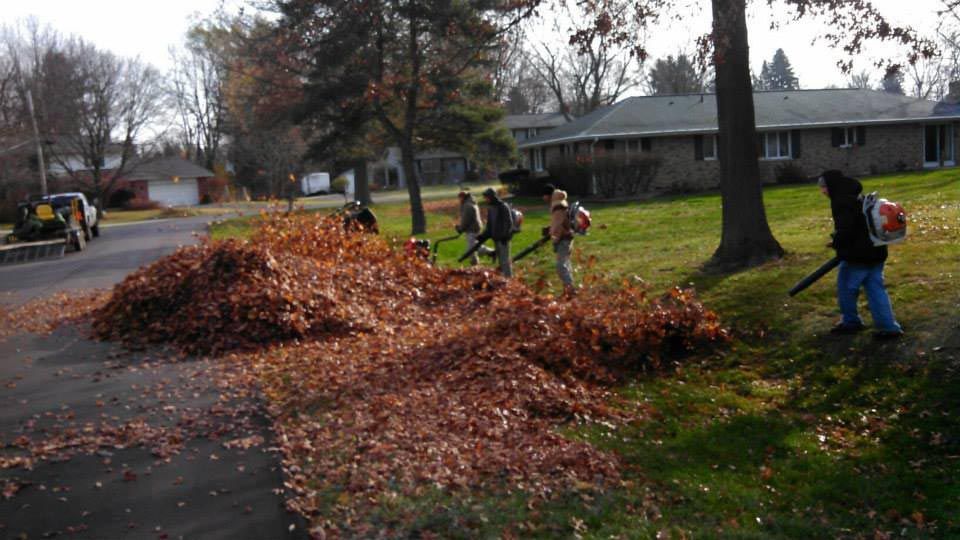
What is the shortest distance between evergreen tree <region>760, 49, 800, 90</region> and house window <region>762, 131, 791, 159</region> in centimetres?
2291

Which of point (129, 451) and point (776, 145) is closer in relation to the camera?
point (129, 451)

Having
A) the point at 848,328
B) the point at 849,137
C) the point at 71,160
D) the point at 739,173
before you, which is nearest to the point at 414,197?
the point at 739,173

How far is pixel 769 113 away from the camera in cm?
4278

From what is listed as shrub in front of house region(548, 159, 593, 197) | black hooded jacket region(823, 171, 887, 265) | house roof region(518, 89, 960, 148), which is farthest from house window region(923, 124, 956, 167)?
black hooded jacket region(823, 171, 887, 265)

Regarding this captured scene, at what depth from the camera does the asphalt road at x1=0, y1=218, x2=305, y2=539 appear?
20.0 feet

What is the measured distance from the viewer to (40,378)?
10719mm

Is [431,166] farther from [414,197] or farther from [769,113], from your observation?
[414,197]

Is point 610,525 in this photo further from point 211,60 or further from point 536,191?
point 211,60

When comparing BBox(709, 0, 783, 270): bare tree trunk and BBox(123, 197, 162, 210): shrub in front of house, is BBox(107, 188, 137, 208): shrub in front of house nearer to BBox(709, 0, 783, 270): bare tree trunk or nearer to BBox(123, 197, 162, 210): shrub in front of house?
BBox(123, 197, 162, 210): shrub in front of house

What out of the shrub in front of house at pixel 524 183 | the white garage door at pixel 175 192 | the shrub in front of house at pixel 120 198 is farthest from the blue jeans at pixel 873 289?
the white garage door at pixel 175 192

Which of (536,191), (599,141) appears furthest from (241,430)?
(536,191)

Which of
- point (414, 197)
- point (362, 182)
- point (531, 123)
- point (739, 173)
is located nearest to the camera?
point (739, 173)

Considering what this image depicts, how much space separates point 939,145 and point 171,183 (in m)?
54.2

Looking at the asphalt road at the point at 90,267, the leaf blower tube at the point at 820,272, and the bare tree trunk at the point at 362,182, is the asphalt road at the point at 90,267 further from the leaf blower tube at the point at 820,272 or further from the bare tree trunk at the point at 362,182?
the bare tree trunk at the point at 362,182
